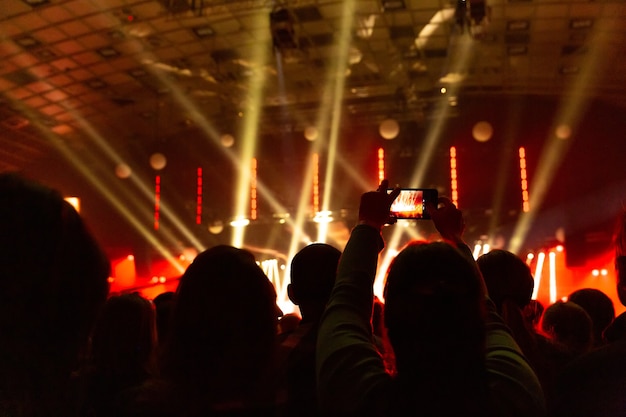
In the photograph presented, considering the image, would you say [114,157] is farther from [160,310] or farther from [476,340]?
[476,340]

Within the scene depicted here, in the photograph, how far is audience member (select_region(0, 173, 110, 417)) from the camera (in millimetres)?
888

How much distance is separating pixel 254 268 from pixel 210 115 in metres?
11.3

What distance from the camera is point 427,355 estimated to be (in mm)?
953

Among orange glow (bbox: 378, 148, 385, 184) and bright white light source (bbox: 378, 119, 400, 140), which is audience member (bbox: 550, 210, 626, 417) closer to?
orange glow (bbox: 378, 148, 385, 184)

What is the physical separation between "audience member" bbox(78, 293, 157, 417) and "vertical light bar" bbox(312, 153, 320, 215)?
836 centimetres

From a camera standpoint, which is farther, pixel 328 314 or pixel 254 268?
pixel 254 268

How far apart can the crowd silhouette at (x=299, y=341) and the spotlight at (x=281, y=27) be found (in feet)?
20.0

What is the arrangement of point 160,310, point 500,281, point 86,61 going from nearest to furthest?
point 500,281 < point 160,310 < point 86,61

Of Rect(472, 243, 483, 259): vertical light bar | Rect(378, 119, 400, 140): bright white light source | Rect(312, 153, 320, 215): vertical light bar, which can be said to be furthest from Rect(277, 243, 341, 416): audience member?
Rect(378, 119, 400, 140): bright white light source

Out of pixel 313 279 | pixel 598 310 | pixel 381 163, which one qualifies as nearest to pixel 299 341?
pixel 313 279

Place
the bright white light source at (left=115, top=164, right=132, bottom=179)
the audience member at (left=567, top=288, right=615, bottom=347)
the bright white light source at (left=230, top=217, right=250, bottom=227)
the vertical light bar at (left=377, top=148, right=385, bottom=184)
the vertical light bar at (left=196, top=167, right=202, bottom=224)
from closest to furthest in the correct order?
1. the audience member at (left=567, top=288, right=615, bottom=347)
2. the vertical light bar at (left=377, top=148, right=385, bottom=184)
3. the bright white light source at (left=230, top=217, right=250, bottom=227)
4. the vertical light bar at (left=196, top=167, right=202, bottom=224)
5. the bright white light source at (left=115, top=164, right=132, bottom=179)

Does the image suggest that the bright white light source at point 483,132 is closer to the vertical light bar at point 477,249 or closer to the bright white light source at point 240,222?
the vertical light bar at point 477,249

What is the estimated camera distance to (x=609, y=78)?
9.49 m

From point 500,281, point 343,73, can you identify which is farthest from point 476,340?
point 343,73
